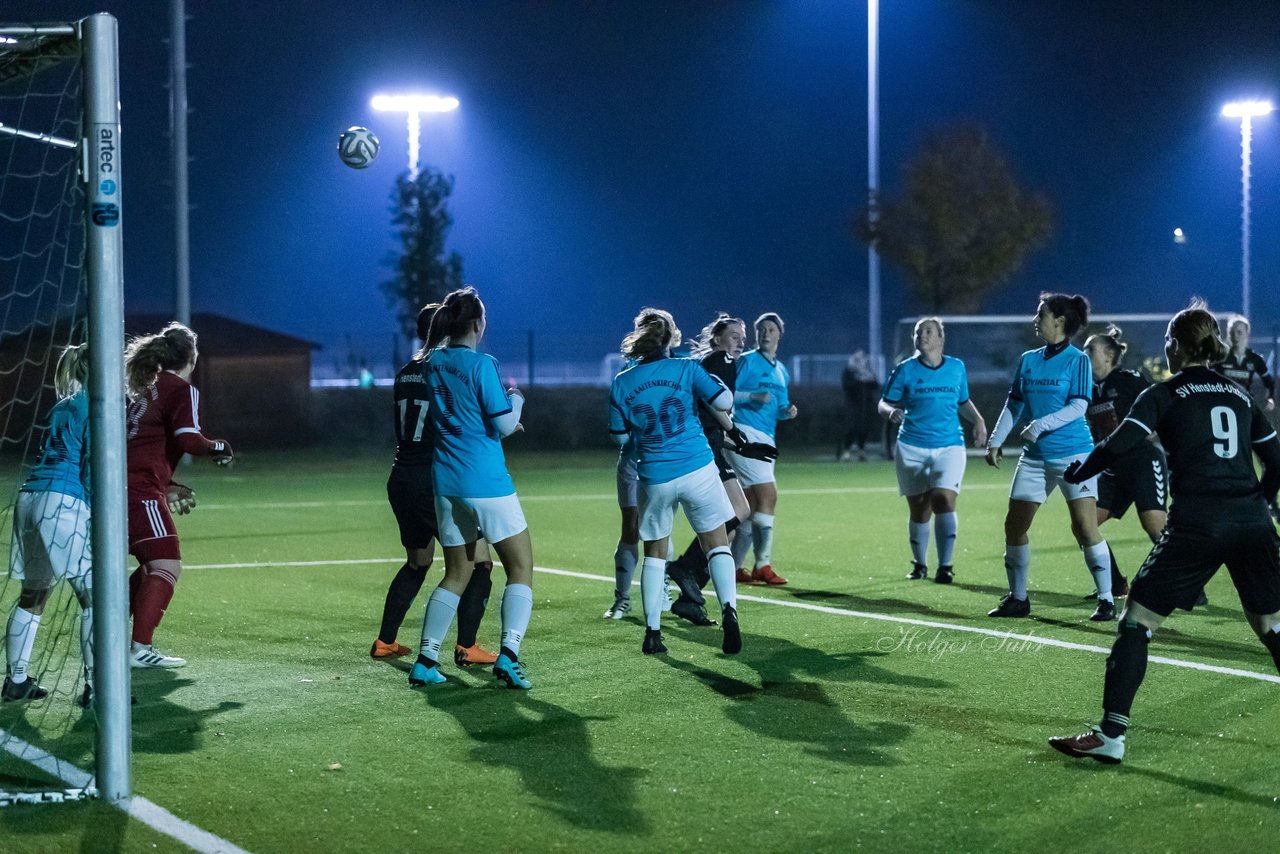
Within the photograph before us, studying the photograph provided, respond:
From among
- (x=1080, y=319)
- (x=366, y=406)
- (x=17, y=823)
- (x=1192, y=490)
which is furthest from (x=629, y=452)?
(x=366, y=406)

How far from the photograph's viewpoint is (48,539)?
6.91m

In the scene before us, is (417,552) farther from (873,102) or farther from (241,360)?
(873,102)

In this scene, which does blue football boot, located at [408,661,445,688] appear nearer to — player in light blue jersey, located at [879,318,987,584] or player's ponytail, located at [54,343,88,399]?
player's ponytail, located at [54,343,88,399]

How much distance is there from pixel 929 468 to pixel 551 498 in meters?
8.48

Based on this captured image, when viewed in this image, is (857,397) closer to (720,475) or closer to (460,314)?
(720,475)

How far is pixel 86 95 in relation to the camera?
5301mm

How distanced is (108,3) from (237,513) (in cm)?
2365

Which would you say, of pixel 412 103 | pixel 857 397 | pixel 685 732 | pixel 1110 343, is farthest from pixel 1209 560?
pixel 412 103

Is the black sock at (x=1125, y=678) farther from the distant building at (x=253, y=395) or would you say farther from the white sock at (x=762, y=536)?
the distant building at (x=253, y=395)

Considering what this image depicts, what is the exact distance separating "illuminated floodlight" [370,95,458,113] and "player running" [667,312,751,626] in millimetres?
25100

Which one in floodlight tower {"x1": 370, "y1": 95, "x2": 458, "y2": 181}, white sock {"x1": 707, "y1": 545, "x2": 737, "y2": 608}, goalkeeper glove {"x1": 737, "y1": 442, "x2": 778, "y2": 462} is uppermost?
floodlight tower {"x1": 370, "y1": 95, "x2": 458, "y2": 181}

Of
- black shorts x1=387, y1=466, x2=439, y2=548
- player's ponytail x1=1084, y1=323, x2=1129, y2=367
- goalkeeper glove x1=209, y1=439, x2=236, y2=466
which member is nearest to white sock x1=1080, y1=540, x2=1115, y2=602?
player's ponytail x1=1084, y1=323, x2=1129, y2=367

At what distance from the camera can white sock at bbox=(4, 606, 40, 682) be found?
277 inches

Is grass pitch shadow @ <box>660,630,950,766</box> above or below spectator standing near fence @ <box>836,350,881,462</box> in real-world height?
below
